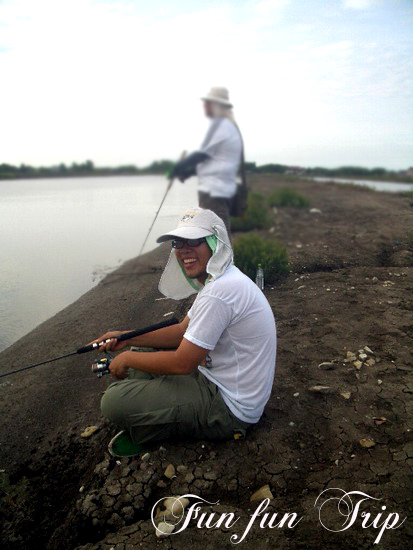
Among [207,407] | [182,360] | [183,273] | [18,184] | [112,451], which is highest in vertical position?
[18,184]

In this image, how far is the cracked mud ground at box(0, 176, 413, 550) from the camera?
5.84 ft

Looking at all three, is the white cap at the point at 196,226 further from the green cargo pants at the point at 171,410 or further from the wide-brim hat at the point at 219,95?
the wide-brim hat at the point at 219,95

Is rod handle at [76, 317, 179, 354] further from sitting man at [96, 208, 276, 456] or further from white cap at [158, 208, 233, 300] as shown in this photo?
white cap at [158, 208, 233, 300]

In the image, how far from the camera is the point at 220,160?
3406 millimetres

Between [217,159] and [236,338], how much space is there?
1851 millimetres

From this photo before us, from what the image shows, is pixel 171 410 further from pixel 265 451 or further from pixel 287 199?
pixel 287 199

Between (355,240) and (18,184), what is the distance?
526 cm

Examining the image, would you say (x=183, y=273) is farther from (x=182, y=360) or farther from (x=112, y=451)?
(x=112, y=451)

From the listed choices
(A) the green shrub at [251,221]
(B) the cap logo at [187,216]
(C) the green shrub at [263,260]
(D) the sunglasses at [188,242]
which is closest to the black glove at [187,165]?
(B) the cap logo at [187,216]

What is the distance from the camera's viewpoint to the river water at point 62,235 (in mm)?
4754

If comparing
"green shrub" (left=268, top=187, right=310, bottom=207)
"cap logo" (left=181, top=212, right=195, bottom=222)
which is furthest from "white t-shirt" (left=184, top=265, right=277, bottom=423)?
"green shrub" (left=268, top=187, right=310, bottom=207)

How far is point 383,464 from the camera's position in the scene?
2.00 m

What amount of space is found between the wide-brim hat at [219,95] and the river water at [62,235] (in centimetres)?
83

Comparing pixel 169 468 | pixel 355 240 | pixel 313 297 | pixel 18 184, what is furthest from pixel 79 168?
pixel 355 240
